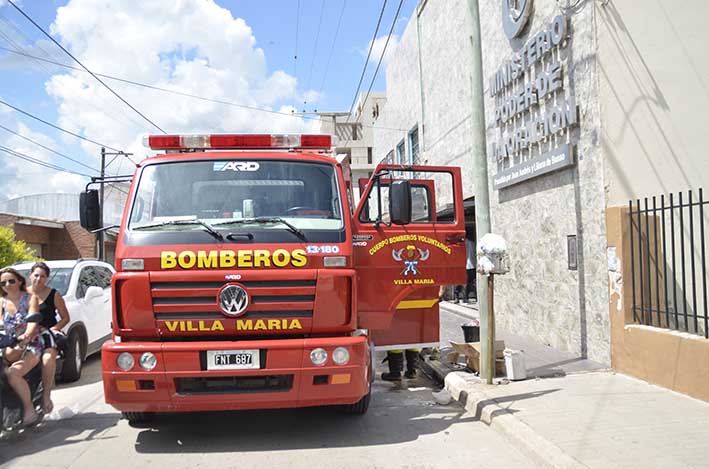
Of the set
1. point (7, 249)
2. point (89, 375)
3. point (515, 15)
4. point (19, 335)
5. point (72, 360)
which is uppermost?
point (515, 15)

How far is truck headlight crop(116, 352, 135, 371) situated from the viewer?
4984 mm

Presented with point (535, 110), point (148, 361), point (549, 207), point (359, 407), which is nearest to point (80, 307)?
point (148, 361)

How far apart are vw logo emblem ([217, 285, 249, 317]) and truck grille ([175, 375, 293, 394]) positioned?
0.57 metres

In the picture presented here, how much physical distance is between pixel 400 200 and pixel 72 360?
17.3ft

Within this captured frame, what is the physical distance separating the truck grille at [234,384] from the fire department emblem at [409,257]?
1897 mm

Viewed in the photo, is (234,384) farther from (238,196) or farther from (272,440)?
(238,196)

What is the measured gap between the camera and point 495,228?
12.4 m

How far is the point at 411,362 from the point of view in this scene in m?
8.17

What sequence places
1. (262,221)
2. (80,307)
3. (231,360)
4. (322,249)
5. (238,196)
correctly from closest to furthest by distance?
(231,360)
(322,249)
(262,221)
(238,196)
(80,307)

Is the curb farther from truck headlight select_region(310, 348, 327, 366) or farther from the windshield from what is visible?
the windshield

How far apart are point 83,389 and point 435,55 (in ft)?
44.1

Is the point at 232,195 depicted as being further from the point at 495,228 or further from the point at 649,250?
the point at 495,228

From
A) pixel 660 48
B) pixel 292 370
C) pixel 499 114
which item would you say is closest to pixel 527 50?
pixel 499 114

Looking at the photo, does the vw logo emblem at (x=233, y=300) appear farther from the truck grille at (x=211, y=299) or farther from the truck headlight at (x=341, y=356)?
the truck headlight at (x=341, y=356)
